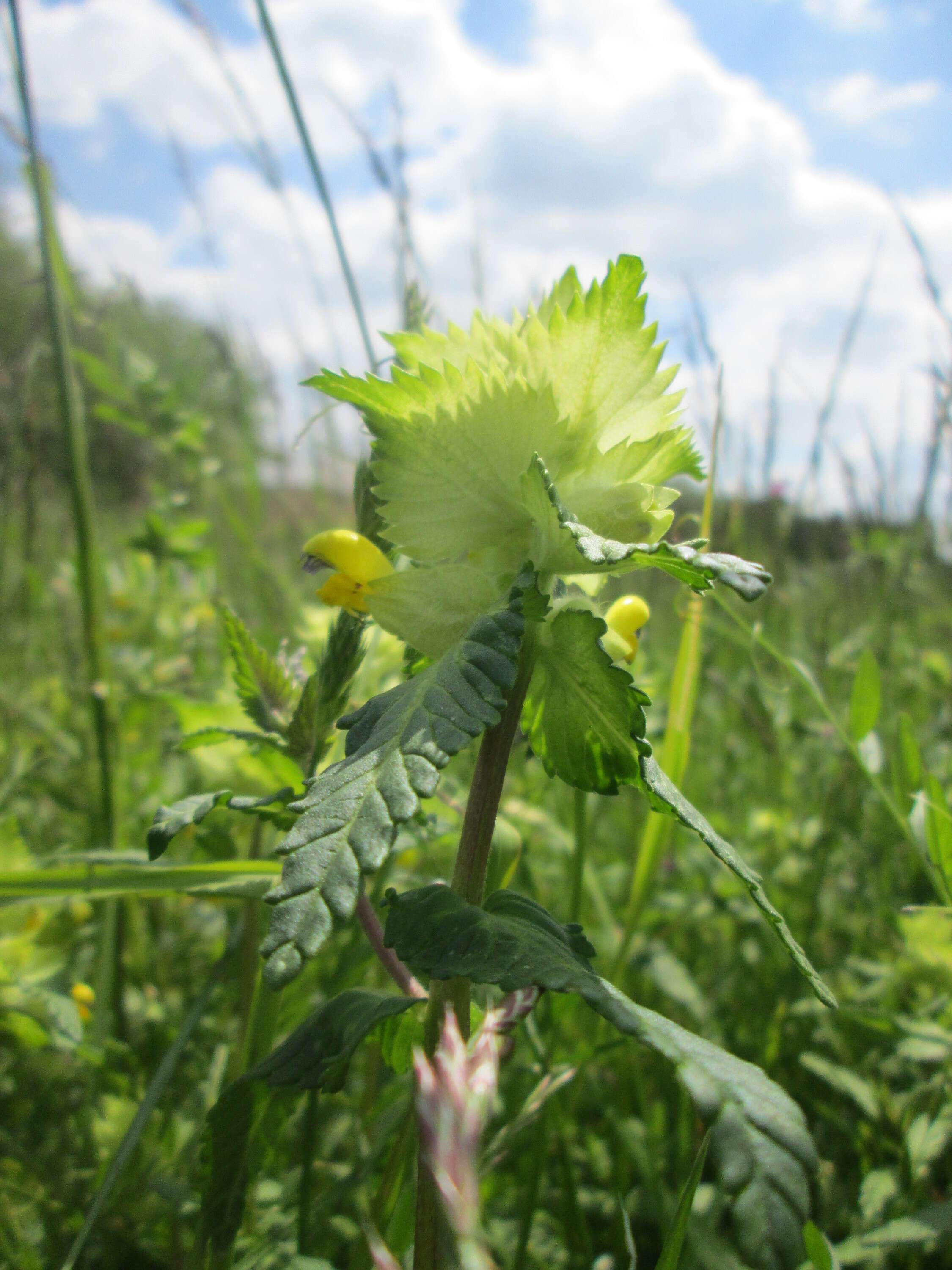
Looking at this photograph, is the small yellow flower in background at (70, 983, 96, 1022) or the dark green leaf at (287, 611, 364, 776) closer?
the dark green leaf at (287, 611, 364, 776)

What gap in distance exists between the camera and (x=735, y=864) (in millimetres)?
442

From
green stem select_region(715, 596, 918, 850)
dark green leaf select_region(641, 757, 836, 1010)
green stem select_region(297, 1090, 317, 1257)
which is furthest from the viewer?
green stem select_region(715, 596, 918, 850)

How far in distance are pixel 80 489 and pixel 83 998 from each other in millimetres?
609

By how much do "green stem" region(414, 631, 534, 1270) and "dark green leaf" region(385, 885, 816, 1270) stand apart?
0.02 m

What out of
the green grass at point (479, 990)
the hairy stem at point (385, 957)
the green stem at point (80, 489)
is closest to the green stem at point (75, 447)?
the green stem at point (80, 489)

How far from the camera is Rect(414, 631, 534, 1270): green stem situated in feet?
1.59

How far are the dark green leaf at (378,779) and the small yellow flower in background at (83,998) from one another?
766mm

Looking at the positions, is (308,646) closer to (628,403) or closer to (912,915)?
(628,403)

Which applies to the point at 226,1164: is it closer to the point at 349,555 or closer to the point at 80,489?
the point at 349,555

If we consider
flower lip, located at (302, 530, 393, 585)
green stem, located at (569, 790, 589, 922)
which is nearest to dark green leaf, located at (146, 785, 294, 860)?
flower lip, located at (302, 530, 393, 585)

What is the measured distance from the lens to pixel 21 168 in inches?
41.5

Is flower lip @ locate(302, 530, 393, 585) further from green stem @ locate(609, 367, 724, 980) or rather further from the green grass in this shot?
green stem @ locate(609, 367, 724, 980)

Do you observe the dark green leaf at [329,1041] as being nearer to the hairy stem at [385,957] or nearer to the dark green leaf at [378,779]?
the hairy stem at [385,957]

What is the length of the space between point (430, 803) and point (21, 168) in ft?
3.13
